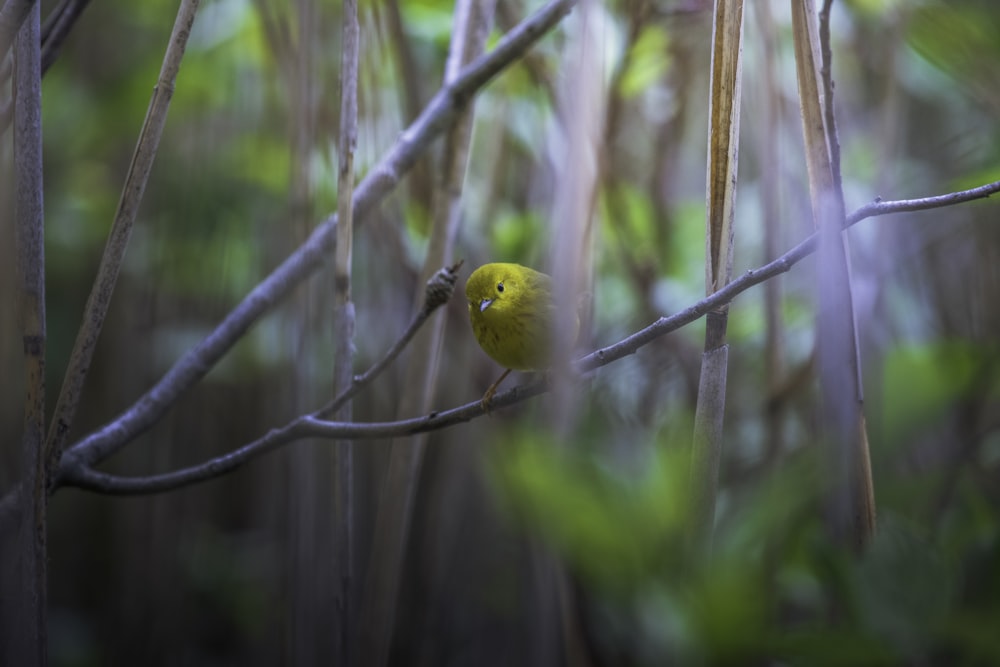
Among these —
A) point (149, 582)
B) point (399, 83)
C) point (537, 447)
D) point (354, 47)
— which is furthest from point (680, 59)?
point (149, 582)

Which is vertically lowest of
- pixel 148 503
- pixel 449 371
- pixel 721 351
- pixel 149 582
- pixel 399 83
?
pixel 149 582

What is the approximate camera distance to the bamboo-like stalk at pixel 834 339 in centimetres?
84

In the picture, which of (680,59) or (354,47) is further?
(680,59)

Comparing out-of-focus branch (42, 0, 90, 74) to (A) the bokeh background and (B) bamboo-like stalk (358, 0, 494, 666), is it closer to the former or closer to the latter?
(A) the bokeh background

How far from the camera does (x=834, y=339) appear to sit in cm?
87

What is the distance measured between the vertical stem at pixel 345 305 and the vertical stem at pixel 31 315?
0.99 ft

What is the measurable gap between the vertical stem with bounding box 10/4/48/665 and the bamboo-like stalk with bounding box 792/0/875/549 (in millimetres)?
710

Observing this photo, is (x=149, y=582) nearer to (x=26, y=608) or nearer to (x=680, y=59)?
(x=26, y=608)

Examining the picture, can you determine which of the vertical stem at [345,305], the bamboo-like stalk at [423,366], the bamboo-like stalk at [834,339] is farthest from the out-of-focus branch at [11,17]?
the bamboo-like stalk at [834,339]

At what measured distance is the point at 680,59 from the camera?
6.00 ft

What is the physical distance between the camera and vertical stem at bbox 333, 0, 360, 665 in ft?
3.28

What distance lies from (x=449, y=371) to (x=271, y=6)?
805 mm

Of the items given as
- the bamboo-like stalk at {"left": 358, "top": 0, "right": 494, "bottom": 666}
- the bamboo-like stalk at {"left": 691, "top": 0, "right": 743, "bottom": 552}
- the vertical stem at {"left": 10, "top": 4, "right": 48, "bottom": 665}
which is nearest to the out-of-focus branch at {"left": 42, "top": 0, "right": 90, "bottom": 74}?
the vertical stem at {"left": 10, "top": 4, "right": 48, "bottom": 665}

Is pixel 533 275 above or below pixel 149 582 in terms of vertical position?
above
